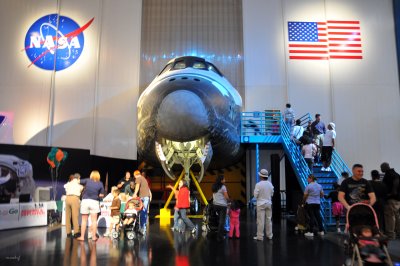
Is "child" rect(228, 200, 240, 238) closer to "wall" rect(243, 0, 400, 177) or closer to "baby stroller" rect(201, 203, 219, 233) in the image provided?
"baby stroller" rect(201, 203, 219, 233)

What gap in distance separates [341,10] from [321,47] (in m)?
2.56

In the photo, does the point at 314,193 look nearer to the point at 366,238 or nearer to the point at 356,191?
the point at 356,191

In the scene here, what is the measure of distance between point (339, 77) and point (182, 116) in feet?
41.9

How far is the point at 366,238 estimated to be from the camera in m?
4.16

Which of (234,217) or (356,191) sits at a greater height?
(356,191)

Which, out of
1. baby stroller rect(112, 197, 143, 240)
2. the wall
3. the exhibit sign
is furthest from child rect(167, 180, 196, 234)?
the wall

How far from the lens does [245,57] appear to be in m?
18.0

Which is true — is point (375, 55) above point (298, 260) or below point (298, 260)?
above

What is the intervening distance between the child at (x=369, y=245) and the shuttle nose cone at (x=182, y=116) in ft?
15.1

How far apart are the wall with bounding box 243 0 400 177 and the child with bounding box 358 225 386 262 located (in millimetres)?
13393

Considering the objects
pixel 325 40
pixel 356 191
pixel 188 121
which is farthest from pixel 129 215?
pixel 325 40

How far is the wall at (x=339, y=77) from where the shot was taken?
681 inches

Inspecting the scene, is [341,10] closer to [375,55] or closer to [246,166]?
[375,55]

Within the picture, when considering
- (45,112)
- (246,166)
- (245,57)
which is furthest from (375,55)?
(45,112)
